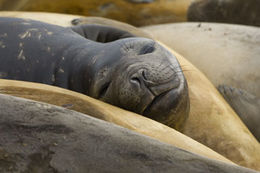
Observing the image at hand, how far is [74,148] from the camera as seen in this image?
1319 mm

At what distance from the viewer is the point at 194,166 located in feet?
4.37

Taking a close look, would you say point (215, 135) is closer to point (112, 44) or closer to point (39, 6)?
point (112, 44)

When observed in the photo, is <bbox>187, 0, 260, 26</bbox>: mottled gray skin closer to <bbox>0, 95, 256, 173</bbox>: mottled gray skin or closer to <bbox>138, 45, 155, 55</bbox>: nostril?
<bbox>138, 45, 155, 55</bbox>: nostril

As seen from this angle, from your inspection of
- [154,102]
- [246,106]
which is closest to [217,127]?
[246,106]

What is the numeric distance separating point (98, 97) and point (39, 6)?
2168mm

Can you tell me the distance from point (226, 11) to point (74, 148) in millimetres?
3160

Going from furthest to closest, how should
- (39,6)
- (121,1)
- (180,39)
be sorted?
(121,1)
(39,6)
(180,39)

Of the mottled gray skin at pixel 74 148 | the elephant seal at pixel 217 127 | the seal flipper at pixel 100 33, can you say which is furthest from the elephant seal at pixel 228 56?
the mottled gray skin at pixel 74 148

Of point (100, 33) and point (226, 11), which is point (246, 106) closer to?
point (100, 33)

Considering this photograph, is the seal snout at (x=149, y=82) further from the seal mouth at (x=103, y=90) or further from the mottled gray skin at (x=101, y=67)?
the seal mouth at (x=103, y=90)

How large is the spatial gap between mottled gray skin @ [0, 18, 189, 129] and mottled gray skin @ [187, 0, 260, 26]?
178 cm

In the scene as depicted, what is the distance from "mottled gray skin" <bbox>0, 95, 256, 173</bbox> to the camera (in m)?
1.28

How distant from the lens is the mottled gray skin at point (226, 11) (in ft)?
12.9

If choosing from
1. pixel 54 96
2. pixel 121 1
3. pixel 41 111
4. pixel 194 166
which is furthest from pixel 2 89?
pixel 121 1
